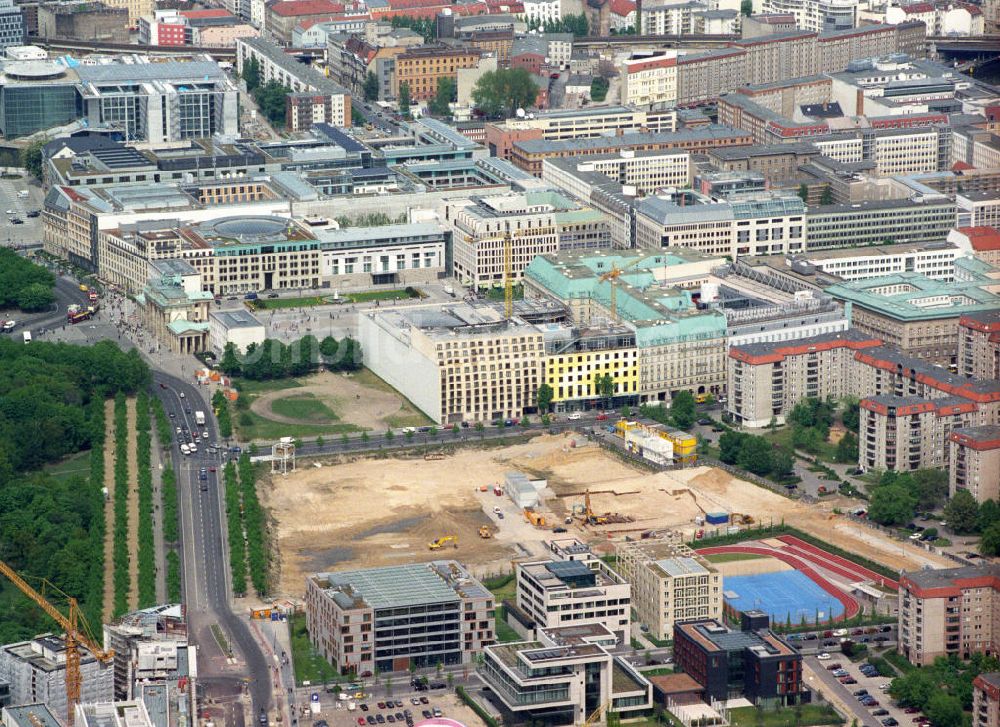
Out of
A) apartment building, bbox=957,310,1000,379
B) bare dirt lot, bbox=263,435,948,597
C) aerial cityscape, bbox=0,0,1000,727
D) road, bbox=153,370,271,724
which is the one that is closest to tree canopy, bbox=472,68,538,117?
aerial cityscape, bbox=0,0,1000,727

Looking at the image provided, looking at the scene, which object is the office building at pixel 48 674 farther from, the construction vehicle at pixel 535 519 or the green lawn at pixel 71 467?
the construction vehicle at pixel 535 519

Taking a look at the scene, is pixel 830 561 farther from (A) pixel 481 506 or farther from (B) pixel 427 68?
(B) pixel 427 68

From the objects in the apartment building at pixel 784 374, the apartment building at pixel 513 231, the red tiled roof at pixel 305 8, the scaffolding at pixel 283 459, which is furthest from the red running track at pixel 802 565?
the red tiled roof at pixel 305 8

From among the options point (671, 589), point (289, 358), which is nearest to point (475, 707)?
point (671, 589)

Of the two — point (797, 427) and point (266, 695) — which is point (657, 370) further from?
point (266, 695)

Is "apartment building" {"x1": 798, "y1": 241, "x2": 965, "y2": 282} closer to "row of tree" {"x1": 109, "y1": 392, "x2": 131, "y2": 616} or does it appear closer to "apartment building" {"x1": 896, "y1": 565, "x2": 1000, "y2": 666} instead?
"row of tree" {"x1": 109, "y1": 392, "x2": 131, "y2": 616}

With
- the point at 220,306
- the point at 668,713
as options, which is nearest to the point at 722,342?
the point at 220,306
